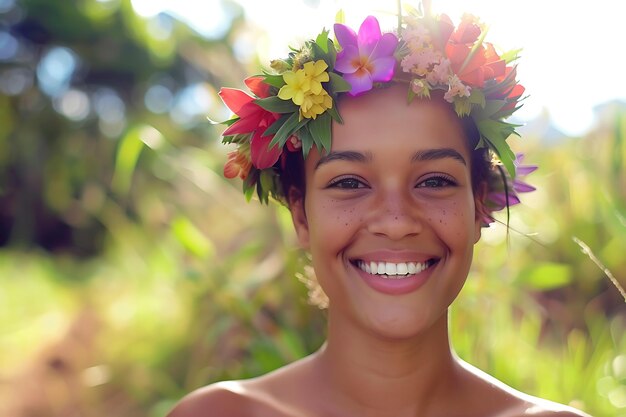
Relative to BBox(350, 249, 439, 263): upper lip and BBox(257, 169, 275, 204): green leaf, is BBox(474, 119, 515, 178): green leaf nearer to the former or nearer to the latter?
BBox(350, 249, 439, 263): upper lip

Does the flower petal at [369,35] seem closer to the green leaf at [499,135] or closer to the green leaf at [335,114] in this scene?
the green leaf at [335,114]

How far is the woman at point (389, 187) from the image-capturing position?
6.46 ft

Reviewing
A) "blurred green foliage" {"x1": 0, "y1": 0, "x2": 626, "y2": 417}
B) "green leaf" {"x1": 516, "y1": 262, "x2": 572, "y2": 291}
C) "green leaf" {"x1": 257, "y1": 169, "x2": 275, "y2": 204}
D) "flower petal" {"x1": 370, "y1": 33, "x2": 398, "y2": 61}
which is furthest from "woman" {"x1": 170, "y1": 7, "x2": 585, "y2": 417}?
"green leaf" {"x1": 516, "y1": 262, "x2": 572, "y2": 291}

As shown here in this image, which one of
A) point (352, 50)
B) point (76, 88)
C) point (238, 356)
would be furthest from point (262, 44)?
point (76, 88)

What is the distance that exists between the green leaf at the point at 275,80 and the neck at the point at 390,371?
2.02 ft

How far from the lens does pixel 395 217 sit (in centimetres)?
192

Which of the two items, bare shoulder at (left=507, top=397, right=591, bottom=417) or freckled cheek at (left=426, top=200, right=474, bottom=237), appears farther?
bare shoulder at (left=507, top=397, right=591, bottom=417)

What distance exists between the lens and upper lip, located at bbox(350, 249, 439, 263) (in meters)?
1.96

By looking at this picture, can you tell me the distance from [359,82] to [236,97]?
34 cm

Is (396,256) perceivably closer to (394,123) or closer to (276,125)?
(394,123)

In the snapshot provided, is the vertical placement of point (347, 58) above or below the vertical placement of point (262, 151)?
above

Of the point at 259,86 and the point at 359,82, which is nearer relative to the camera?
the point at 359,82

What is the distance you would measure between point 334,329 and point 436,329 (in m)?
0.27

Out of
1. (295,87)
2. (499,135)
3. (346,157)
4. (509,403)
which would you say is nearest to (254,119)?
(295,87)
